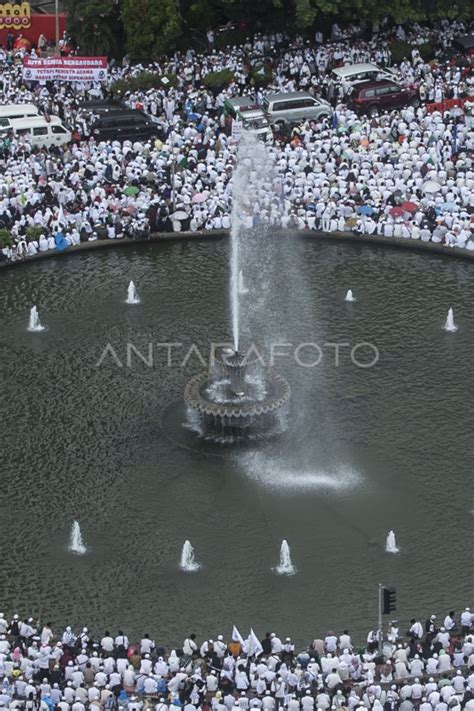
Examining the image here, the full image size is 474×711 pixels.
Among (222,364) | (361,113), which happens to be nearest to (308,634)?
(222,364)

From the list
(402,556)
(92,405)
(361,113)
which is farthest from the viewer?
(361,113)

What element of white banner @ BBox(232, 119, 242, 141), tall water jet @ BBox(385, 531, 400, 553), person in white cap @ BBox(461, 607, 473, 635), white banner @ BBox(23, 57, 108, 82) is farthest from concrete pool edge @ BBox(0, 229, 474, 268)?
person in white cap @ BBox(461, 607, 473, 635)

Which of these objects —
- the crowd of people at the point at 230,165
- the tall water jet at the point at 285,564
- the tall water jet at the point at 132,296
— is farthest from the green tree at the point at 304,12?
the tall water jet at the point at 285,564

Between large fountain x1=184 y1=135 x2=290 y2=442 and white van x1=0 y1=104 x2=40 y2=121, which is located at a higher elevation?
white van x1=0 y1=104 x2=40 y2=121

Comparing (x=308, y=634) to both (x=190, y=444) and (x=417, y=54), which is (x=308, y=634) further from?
(x=417, y=54)

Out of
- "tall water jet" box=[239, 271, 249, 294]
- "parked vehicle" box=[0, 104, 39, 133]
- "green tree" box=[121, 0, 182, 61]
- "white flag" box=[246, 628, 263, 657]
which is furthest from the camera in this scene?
"green tree" box=[121, 0, 182, 61]

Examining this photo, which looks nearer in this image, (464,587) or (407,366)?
(464,587)

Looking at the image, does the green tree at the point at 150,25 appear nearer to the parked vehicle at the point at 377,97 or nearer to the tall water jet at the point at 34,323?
the parked vehicle at the point at 377,97

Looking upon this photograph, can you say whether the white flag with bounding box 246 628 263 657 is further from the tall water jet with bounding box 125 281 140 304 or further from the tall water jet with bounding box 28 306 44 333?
the tall water jet with bounding box 125 281 140 304
